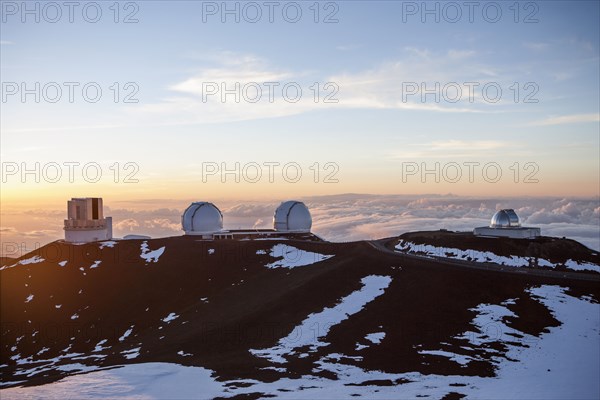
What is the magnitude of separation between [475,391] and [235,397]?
14989mm

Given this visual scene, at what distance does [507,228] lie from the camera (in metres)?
78.2

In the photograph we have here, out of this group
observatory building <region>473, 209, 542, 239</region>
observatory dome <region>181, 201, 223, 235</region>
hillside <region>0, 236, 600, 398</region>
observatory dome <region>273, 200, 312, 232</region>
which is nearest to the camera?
hillside <region>0, 236, 600, 398</region>

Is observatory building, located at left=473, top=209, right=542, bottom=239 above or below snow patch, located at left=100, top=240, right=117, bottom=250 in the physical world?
above

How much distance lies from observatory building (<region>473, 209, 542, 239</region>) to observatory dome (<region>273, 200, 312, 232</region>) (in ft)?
97.8

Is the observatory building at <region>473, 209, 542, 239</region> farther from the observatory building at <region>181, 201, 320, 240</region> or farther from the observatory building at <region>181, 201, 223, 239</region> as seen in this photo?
the observatory building at <region>181, 201, 223, 239</region>

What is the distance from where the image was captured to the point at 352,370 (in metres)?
36.4

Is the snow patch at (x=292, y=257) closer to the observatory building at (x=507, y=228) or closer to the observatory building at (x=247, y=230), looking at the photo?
the observatory building at (x=247, y=230)

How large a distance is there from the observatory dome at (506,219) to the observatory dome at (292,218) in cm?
3232

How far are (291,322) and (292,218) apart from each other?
46.8 m

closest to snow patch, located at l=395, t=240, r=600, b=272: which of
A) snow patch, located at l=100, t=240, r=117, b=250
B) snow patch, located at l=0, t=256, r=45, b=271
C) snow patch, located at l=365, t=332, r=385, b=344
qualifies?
snow patch, located at l=365, t=332, r=385, b=344

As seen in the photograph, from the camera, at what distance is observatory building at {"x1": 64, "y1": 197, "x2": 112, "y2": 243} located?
86.9m

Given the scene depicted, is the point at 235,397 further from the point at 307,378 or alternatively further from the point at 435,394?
the point at 435,394

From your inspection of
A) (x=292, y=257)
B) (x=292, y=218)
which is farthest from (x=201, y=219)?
(x=292, y=257)

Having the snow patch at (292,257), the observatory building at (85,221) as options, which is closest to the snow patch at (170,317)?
the snow patch at (292,257)
